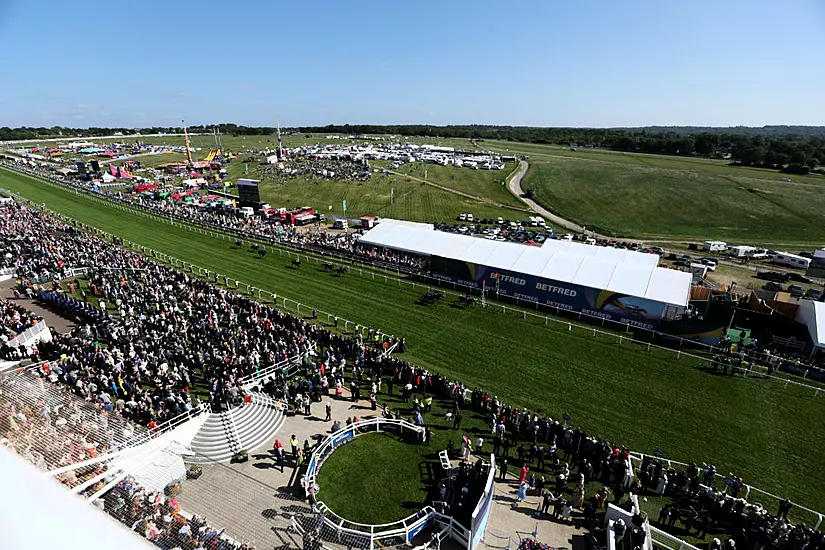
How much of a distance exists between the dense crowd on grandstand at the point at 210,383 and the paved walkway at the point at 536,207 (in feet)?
146

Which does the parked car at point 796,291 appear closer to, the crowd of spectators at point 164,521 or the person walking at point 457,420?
the person walking at point 457,420

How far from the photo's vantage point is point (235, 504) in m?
14.5

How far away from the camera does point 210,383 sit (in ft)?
67.2

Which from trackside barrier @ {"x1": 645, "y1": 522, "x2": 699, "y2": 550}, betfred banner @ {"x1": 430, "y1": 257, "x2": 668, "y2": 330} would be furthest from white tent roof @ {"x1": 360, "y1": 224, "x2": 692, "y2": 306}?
trackside barrier @ {"x1": 645, "y1": 522, "x2": 699, "y2": 550}

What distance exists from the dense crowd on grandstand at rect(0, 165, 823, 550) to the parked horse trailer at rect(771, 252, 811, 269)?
3981 cm

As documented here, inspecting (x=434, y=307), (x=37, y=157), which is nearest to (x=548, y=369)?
(x=434, y=307)

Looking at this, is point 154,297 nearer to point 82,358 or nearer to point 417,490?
point 82,358

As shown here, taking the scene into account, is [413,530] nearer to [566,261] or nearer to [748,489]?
[748,489]

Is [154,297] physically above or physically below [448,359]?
above

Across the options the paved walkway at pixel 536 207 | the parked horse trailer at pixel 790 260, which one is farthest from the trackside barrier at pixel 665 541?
the paved walkway at pixel 536 207

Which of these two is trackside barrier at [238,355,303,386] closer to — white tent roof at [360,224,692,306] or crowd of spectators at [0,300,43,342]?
crowd of spectators at [0,300,43,342]

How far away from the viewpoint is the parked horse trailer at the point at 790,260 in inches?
1692

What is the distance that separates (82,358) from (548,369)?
80.7ft

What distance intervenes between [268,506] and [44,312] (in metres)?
23.9
